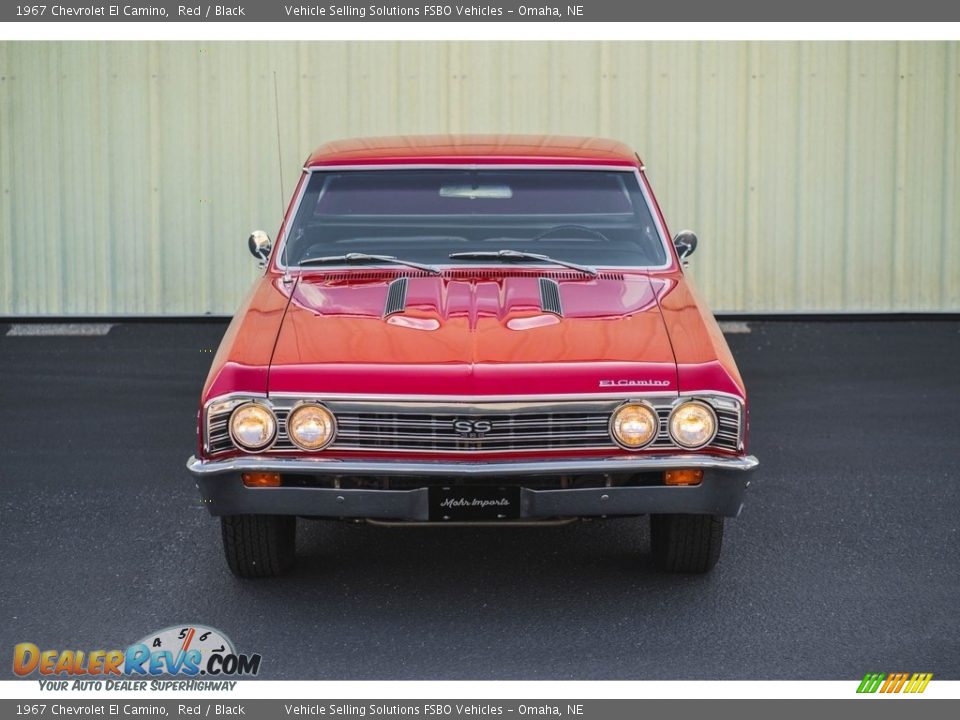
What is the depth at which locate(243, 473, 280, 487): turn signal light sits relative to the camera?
5.37 metres

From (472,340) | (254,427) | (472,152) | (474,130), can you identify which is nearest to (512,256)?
(472,152)

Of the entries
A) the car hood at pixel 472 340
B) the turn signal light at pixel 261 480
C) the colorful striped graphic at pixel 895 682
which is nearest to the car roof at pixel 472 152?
the car hood at pixel 472 340

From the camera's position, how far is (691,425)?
211 inches

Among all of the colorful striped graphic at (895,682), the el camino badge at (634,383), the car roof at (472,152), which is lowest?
the colorful striped graphic at (895,682)

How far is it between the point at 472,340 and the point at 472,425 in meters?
0.39

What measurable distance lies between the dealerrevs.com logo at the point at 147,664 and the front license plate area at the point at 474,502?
2.60 feet

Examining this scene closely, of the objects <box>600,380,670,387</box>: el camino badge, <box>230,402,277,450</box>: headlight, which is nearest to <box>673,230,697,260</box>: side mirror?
<box>600,380,670,387</box>: el camino badge

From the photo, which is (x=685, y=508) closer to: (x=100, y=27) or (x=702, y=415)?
(x=702, y=415)

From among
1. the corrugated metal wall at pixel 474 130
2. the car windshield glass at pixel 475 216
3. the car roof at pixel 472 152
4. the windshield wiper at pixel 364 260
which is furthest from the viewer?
the corrugated metal wall at pixel 474 130

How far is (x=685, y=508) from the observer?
5398 mm

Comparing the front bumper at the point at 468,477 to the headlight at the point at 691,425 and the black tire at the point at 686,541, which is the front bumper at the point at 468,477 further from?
the black tire at the point at 686,541

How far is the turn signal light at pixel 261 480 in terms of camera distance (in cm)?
537

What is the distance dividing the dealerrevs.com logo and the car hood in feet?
2.97
